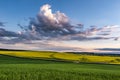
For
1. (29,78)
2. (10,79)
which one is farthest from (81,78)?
(10,79)

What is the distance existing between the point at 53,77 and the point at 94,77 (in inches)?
161

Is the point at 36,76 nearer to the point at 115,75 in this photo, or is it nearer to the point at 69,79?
the point at 69,79

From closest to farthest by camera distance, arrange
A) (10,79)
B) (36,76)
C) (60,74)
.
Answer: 1. (10,79)
2. (36,76)
3. (60,74)

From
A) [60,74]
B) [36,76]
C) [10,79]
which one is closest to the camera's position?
[10,79]

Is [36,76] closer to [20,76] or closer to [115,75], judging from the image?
[20,76]

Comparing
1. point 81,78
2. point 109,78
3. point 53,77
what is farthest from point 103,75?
point 53,77

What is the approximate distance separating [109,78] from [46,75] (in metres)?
6.24

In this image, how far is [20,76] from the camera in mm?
26344

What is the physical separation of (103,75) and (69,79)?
453 centimetres

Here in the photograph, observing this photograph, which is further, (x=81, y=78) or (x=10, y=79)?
(x=81, y=78)

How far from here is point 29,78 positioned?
84.9ft

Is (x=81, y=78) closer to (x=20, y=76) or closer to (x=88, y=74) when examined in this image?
(x=88, y=74)

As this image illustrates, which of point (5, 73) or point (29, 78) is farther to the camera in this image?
point (5, 73)

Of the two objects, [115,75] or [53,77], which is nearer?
[53,77]
